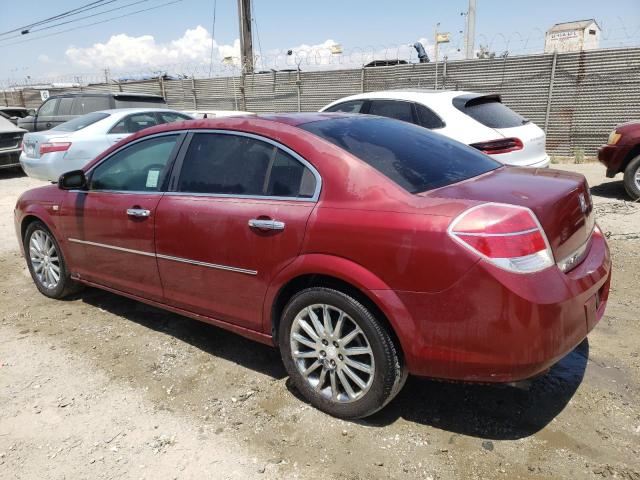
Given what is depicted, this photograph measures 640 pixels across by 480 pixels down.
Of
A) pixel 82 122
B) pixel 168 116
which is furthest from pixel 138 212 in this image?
pixel 168 116

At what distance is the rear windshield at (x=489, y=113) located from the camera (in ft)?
20.4

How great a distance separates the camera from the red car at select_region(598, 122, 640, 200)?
7.54m

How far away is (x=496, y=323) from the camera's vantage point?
228cm

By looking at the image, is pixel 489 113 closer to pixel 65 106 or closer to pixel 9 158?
pixel 65 106

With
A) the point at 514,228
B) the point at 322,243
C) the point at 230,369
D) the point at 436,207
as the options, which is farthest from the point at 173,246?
the point at 514,228

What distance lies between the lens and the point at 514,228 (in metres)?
2.29

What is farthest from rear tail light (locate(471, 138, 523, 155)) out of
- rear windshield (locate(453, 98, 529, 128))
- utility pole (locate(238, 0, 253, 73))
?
utility pole (locate(238, 0, 253, 73))

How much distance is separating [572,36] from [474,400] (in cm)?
3681

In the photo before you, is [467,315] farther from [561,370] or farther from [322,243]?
[561,370]

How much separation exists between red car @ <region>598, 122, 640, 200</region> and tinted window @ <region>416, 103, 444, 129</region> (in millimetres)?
3288

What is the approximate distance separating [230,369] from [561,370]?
6.92 ft

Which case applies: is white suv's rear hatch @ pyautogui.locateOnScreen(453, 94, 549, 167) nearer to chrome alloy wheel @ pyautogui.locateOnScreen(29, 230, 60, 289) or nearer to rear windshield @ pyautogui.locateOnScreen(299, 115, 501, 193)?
rear windshield @ pyautogui.locateOnScreen(299, 115, 501, 193)

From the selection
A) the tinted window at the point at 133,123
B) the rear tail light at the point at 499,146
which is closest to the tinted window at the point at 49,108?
the tinted window at the point at 133,123

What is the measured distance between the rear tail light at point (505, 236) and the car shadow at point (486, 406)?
3.12ft
